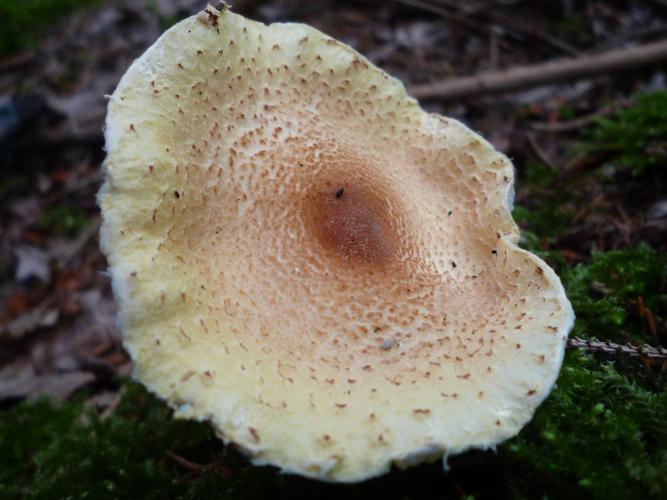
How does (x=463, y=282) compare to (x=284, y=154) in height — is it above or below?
below

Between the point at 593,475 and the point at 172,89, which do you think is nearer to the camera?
the point at 593,475

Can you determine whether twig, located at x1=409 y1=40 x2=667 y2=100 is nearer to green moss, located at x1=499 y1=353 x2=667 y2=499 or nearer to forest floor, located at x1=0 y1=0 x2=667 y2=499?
forest floor, located at x1=0 y1=0 x2=667 y2=499

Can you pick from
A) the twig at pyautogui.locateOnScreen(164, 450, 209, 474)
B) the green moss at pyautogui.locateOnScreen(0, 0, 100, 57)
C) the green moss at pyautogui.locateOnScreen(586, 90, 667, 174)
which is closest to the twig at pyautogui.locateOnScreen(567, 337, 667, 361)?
the green moss at pyautogui.locateOnScreen(586, 90, 667, 174)

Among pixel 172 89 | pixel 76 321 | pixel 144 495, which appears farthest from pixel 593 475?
pixel 76 321

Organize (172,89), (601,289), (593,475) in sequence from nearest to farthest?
(593,475) < (172,89) < (601,289)

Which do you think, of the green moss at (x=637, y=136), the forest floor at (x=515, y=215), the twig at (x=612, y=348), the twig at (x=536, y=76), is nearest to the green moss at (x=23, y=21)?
the forest floor at (x=515, y=215)

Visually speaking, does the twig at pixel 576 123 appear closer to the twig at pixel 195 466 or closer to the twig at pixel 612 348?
the twig at pixel 612 348

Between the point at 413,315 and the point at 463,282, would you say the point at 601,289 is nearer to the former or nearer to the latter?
the point at 463,282
